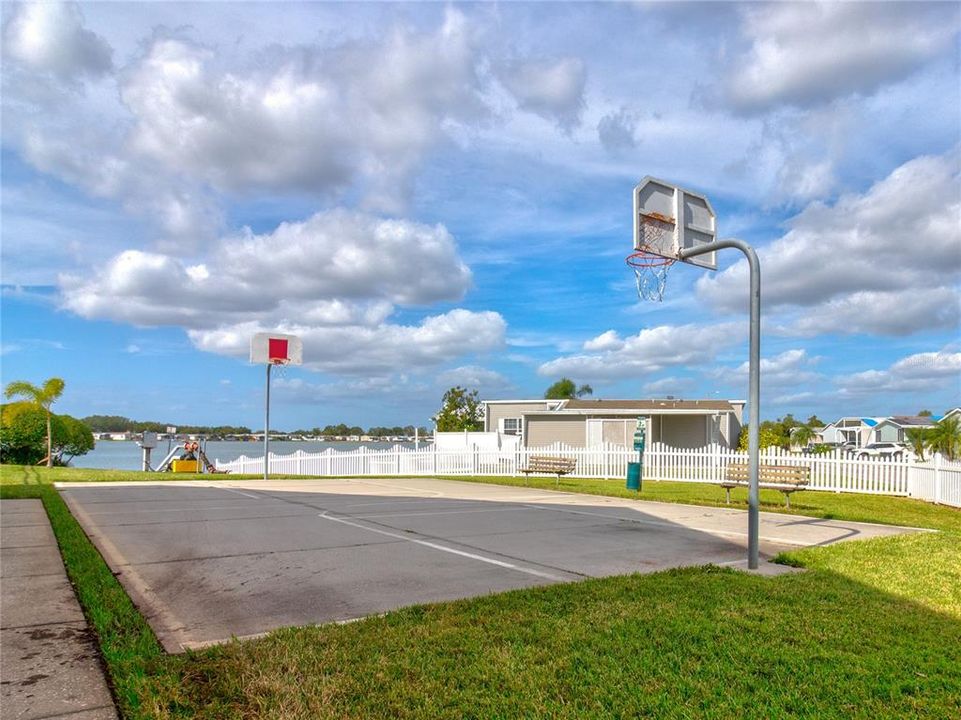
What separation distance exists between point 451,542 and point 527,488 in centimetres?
1017

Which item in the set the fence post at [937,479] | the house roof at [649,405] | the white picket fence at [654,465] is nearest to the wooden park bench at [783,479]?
the white picket fence at [654,465]

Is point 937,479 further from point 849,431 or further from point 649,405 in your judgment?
point 849,431

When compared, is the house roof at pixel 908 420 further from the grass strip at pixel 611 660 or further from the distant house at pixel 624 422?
the grass strip at pixel 611 660

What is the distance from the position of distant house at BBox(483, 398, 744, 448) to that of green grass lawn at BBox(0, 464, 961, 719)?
2791 cm

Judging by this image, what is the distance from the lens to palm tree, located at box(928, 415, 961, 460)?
24.3m

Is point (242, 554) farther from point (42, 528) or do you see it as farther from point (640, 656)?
point (640, 656)

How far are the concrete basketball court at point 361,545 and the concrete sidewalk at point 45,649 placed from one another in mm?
533

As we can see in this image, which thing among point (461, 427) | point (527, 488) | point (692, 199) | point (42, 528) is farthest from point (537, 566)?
point (461, 427)

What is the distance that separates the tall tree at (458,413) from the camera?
53250 millimetres

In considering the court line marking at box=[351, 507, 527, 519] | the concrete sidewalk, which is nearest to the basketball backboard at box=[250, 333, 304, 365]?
the court line marking at box=[351, 507, 527, 519]

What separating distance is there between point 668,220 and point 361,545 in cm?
554

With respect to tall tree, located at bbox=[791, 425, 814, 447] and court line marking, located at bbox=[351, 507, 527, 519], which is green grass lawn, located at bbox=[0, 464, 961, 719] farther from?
tall tree, located at bbox=[791, 425, 814, 447]

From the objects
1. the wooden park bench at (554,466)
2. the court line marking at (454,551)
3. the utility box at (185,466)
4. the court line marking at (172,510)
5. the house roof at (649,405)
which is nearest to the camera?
the court line marking at (454,551)

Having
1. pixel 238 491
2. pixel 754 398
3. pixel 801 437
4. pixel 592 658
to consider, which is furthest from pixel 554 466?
pixel 801 437
